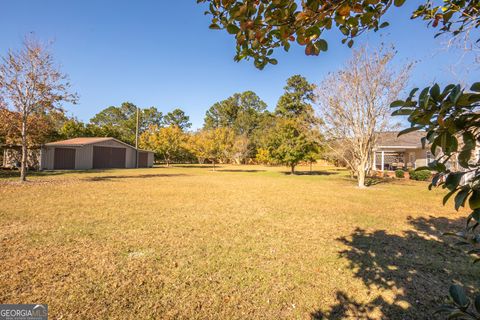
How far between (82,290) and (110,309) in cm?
70

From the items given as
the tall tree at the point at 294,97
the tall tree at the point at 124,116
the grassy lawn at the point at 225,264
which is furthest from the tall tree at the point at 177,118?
the grassy lawn at the point at 225,264

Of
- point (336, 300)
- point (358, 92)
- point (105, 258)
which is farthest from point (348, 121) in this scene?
point (105, 258)

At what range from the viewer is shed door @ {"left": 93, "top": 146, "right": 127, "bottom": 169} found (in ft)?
100

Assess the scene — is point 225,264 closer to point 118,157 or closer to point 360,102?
point 360,102

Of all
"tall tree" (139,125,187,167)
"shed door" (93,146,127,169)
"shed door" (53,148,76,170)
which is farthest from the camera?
"tall tree" (139,125,187,167)

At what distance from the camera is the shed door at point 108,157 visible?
100 ft

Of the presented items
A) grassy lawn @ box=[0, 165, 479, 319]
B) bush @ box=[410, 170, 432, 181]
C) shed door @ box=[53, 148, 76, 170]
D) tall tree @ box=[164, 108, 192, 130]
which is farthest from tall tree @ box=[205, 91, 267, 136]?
grassy lawn @ box=[0, 165, 479, 319]

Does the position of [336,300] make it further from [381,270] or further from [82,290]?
[82,290]

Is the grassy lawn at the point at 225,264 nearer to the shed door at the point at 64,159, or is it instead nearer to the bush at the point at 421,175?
the bush at the point at 421,175

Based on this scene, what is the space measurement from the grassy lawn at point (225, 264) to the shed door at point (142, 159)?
30772mm

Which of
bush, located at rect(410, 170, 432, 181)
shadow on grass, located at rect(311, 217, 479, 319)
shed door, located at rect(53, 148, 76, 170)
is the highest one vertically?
shed door, located at rect(53, 148, 76, 170)

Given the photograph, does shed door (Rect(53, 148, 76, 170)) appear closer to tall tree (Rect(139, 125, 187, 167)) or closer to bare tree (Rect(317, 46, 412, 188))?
tall tree (Rect(139, 125, 187, 167))

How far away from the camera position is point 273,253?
4.73 meters

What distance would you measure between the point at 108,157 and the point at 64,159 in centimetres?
558
